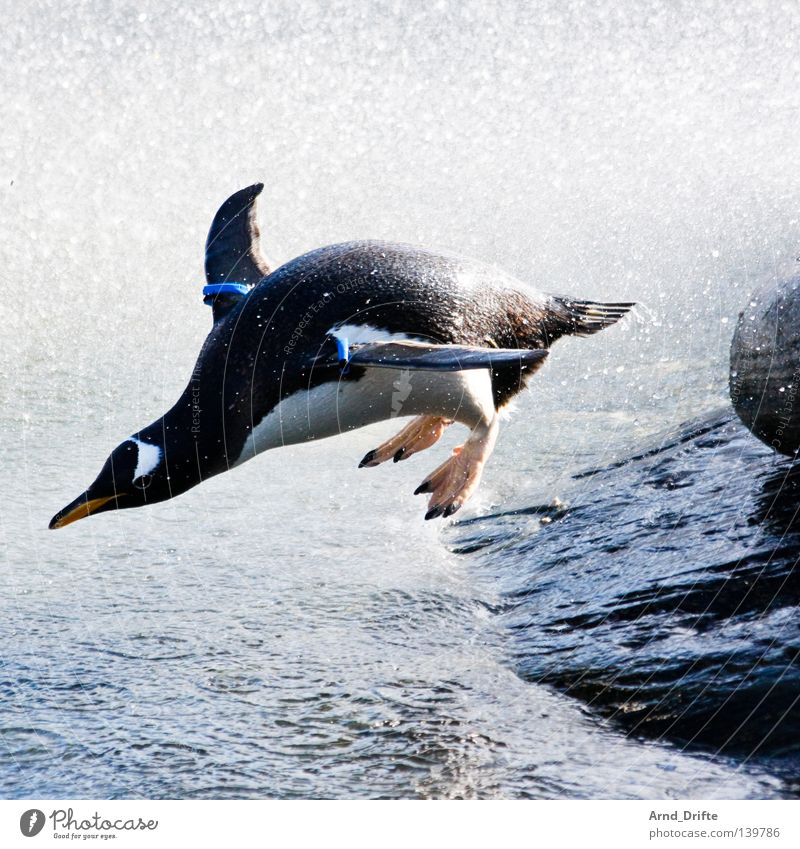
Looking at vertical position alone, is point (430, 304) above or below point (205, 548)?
above

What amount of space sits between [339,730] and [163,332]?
2112mm

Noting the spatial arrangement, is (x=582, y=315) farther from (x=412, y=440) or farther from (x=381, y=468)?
(x=381, y=468)

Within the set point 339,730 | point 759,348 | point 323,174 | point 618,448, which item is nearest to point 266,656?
point 339,730

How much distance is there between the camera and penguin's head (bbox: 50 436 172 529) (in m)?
1.33

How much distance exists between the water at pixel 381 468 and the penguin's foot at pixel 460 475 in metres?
0.24

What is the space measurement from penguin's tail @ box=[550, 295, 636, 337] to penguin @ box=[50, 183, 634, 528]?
6 cm

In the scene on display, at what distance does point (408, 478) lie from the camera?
256cm

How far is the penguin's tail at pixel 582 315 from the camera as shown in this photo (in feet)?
5.52

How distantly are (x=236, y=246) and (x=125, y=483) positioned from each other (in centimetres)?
63

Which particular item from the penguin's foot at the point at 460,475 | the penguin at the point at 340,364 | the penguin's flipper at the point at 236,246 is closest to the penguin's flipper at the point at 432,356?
the penguin at the point at 340,364

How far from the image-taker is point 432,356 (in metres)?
1.37

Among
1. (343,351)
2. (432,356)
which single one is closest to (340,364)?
(343,351)

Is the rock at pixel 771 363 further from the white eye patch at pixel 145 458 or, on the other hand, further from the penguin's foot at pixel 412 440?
the white eye patch at pixel 145 458
